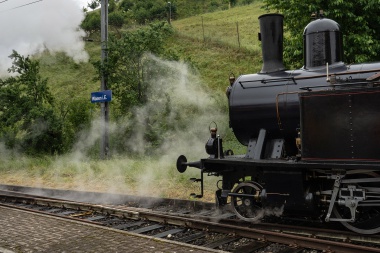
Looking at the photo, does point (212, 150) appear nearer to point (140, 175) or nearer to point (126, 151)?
point (140, 175)

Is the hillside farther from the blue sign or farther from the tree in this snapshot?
the tree

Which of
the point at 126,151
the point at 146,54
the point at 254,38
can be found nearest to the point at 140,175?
the point at 126,151

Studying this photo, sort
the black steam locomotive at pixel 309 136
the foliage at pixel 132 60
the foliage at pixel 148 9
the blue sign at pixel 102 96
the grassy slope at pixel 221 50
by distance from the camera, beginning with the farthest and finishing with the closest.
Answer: the foliage at pixel 148 9, the grassy slope at pixel 221 50, the foliage at pixel 132 60, the blue sign at pixel 102 96, the black steam locomotive at pixel 309 136

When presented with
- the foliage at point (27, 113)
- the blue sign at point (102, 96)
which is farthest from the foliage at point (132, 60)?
the foliage at point (27, 113)

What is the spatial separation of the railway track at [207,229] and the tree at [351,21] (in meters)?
6.60

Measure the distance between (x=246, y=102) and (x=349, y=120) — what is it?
1886mm

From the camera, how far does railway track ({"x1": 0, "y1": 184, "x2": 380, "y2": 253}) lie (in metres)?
5.57

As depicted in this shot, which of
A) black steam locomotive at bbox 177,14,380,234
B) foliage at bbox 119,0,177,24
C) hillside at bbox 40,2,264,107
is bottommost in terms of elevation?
black steam locomotive at bbox 177,14,380,234

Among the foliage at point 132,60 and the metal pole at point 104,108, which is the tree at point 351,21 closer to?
the foliage at point 132,60

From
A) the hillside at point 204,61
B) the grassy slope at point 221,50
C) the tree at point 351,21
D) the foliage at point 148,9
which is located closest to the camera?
the tree at point 351,21

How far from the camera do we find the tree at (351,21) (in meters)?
11.5

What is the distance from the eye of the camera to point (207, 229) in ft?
21.6

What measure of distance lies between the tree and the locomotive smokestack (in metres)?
4.74

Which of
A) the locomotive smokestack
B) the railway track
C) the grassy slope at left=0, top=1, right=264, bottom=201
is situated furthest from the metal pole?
the locomotive smokestack
